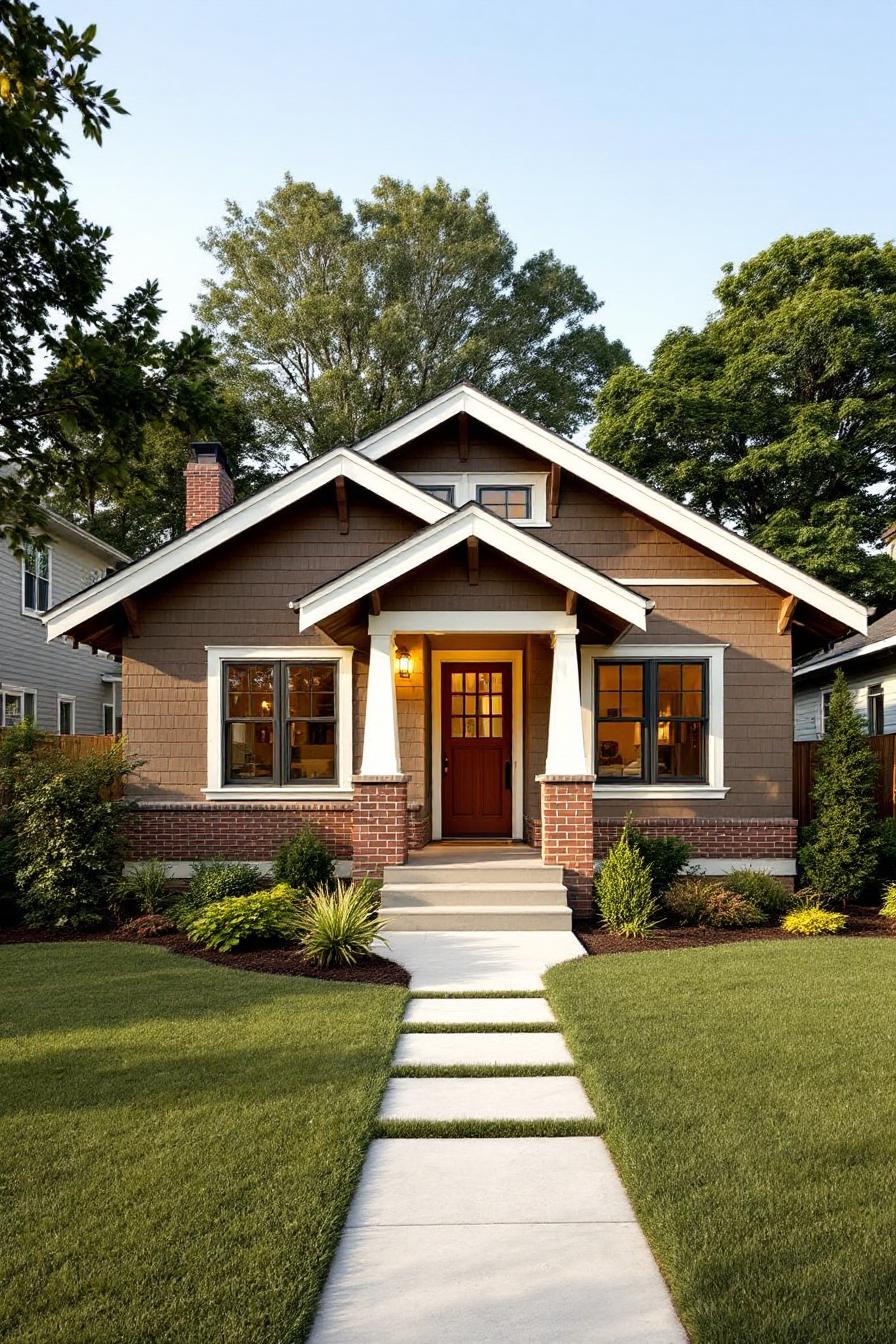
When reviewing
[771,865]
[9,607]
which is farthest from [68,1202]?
[9,607]

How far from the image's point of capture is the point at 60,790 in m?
10.1

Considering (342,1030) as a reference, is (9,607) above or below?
above

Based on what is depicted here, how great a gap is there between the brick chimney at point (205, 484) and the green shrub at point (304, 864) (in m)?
5.20

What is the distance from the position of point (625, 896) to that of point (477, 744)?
362 cm

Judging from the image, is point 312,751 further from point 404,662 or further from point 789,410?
point 789,410

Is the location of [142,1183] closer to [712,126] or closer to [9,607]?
[712,126]

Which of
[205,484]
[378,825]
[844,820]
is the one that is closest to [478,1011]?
[378,825]

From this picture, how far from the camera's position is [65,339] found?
4.07 m

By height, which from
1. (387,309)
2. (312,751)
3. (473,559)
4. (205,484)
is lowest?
(312,751)

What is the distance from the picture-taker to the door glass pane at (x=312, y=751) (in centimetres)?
1161

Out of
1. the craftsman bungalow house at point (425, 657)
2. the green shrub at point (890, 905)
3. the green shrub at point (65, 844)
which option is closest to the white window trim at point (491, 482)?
the craftsman bungalow house at point (425, 657)

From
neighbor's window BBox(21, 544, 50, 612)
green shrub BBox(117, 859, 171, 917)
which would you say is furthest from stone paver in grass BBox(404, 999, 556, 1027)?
neighbor's window BBox(21, 544, 50, 612)

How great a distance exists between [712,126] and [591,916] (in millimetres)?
10168

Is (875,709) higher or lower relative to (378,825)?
higher
